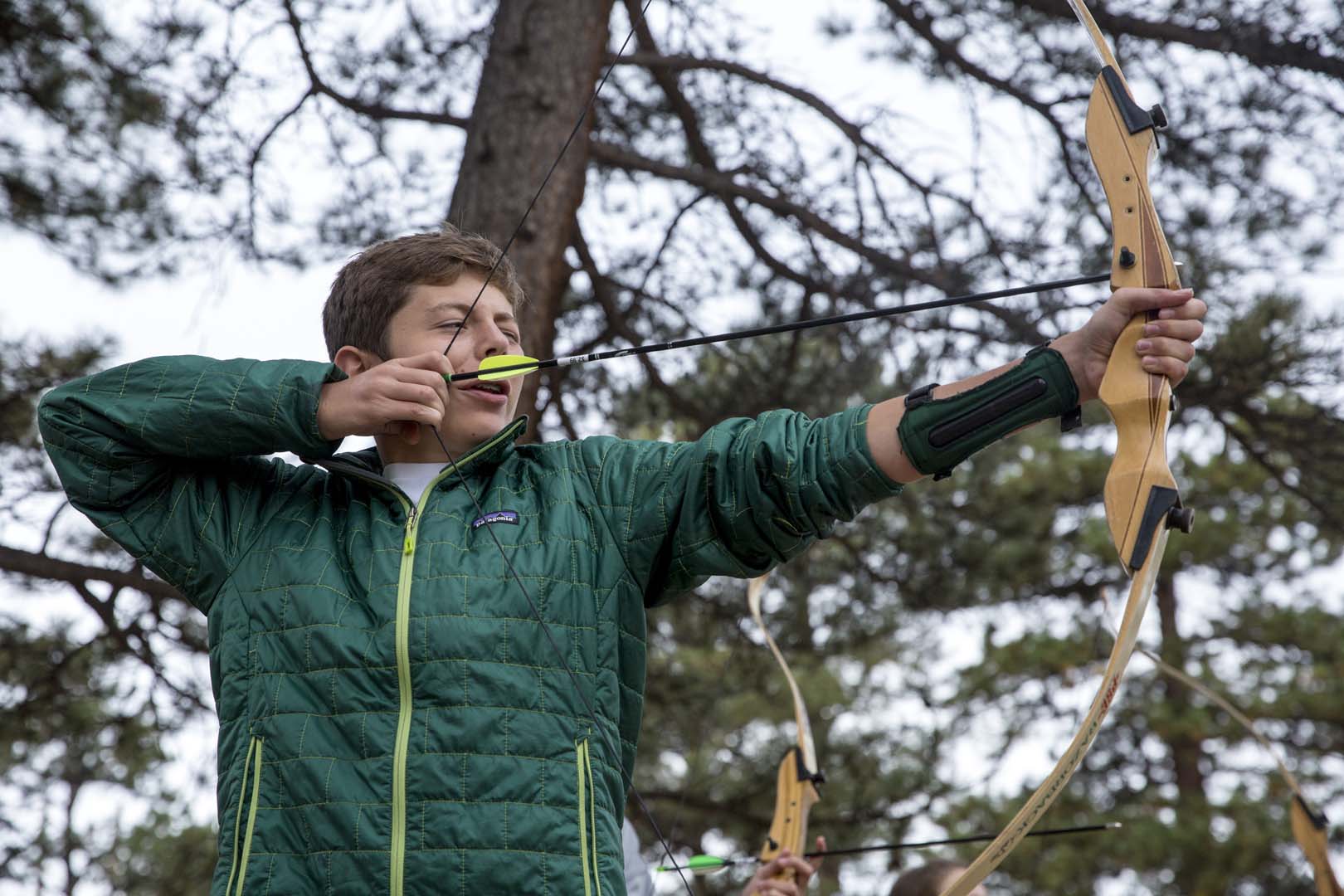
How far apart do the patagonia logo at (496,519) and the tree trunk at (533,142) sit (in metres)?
1.49

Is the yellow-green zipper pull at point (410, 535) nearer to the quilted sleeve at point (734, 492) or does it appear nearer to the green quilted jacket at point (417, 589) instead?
the green quilted jacket at point (417, 589)

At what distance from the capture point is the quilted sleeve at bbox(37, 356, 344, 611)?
154cm

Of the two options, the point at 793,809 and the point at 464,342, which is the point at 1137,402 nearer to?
the point at 464,342

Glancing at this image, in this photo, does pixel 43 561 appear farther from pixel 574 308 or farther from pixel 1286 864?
pixel 1286 864

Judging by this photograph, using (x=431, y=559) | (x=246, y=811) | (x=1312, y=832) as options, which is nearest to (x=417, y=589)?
(x=431, y=559)

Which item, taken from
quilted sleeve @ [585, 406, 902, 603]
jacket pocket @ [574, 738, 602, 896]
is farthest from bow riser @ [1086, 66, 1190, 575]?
jacket pocket @ [574, 738, 602, 896]

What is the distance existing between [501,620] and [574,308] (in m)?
2.85

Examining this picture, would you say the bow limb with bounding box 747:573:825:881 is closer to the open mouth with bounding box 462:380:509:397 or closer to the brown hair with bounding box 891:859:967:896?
the brown hair with bounding box 891:859:967:896

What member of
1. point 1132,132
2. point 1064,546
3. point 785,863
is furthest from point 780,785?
point 1064,546

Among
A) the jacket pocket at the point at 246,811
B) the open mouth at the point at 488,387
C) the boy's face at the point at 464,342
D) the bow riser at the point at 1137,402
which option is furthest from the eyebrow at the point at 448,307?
the bow riser at the point at 1137,402

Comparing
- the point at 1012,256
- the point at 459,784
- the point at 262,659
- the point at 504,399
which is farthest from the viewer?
the point at 1012,256

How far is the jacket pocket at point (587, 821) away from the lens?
134cm

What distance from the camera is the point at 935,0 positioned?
3.94m

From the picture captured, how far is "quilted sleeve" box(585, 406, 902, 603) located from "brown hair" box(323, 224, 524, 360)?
0.32 meters
